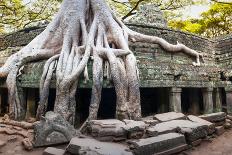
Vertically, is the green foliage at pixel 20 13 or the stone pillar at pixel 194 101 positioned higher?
the green foliage at pixel 20 13

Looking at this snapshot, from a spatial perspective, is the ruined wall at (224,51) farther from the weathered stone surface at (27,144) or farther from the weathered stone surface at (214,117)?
the weathered stone surface at (27,144)

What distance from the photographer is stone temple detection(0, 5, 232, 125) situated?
19.5 ft

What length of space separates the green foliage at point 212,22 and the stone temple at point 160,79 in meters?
7.82

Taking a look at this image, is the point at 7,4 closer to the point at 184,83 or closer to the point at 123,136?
the point at 184,83

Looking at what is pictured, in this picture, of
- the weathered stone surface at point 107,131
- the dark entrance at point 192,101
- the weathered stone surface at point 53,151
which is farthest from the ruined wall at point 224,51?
the weathered stone surface at point 53,151

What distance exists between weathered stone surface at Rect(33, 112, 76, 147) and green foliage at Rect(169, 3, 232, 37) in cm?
1549

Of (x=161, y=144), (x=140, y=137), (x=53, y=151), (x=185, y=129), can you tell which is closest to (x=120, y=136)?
(x=140, y=137)

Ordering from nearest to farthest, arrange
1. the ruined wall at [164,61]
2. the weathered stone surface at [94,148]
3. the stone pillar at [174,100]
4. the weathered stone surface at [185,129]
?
the weathered stone surface at [94,148], the weathered stone surface at [185,129], the ruined wall at [164,61], the stone pillar at [174,100]

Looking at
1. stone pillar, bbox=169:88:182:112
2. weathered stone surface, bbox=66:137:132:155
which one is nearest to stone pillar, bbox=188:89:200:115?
stone pillar, bbox=169:88:182:112

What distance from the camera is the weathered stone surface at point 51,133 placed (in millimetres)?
3785

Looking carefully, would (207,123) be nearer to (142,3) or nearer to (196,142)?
(196,142)

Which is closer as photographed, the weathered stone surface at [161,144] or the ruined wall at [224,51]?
the weathered stone surface at [161,144]

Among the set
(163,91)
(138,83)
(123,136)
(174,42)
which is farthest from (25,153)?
(174,42)

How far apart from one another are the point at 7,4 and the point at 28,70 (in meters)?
9.27
